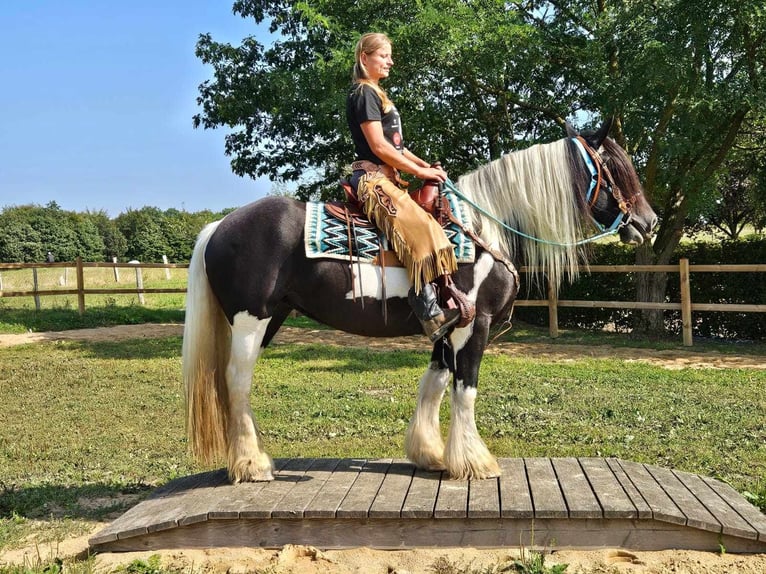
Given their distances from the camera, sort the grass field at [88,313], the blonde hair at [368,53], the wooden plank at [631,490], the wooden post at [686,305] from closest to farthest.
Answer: the wooden plank at [631,490], the blonde hair at [368,53], the wooden post at [686,305], the grass field at [88,313]

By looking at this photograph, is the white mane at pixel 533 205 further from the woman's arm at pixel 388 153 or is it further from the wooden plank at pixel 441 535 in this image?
the wooden plank at pixel 441 535

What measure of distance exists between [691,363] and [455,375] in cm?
770

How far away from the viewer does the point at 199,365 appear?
4.21 m

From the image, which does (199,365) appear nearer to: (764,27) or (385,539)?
(385,539)

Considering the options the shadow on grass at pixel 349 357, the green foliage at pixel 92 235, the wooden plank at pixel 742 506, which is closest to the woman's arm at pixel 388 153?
the wooden plank at pixel 742 506

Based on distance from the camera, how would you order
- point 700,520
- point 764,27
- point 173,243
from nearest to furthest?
point 700,520 < point 764,27 < point 173,243

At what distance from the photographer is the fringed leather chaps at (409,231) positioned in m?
3.93

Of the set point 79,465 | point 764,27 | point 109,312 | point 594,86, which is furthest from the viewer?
point 109,312

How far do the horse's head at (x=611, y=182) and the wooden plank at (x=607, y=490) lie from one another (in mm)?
1449

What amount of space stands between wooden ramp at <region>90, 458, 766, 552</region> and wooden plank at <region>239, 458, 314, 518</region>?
11 mm

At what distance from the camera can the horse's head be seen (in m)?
4.17

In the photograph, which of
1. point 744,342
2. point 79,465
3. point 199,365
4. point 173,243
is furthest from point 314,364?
point 173,243

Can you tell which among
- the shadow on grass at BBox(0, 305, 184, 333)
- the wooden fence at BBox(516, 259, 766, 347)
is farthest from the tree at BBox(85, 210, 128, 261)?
the wooden fence at BBox(516, 259, 766, 347)

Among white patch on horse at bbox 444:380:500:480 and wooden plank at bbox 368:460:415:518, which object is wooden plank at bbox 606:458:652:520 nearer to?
white patch on horse at bbox 444:380:500:480
